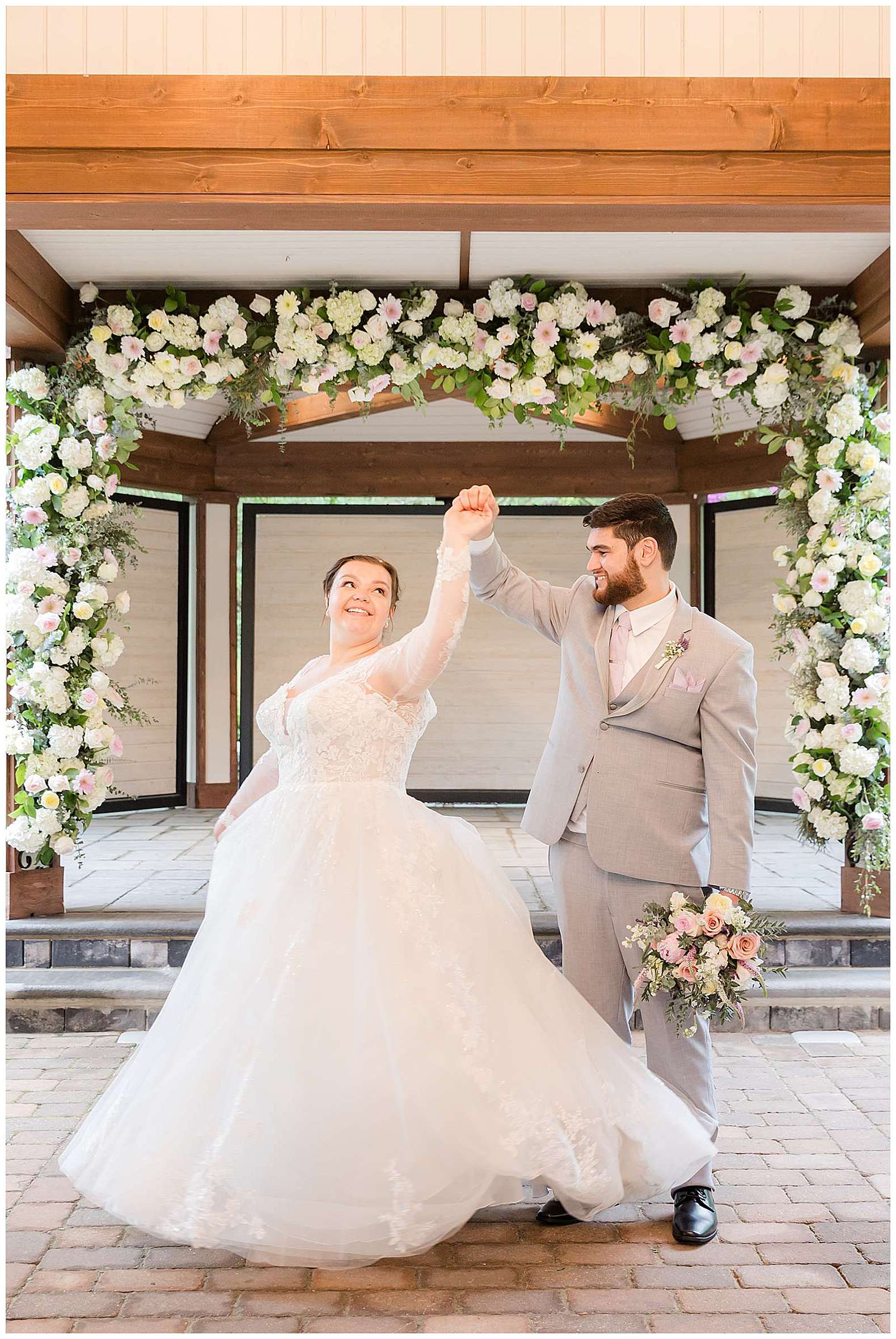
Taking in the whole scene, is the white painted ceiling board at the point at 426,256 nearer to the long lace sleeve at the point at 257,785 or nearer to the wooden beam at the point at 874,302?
the wooden beam at the point at 874,302

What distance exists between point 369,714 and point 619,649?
0.76m

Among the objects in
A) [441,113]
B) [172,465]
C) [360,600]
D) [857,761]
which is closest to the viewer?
[360,600]

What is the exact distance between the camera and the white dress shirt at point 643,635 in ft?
9.60

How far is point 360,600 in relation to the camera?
3053 mm

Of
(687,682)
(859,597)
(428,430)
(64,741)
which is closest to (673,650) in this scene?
(687,682)

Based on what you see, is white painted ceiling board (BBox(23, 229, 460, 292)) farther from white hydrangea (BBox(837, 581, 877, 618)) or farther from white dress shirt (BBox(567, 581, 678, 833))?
white hydrangea (BBox(837, 581, 877, 618))

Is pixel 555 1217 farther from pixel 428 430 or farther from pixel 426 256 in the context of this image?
pixel 428 430

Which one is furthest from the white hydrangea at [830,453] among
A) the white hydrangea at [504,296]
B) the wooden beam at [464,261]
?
the wooden beam at [464,261]

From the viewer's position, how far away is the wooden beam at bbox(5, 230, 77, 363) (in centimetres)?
419

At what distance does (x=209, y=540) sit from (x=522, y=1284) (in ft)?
24.0

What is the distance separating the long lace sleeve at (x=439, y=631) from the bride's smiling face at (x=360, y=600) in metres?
0.24

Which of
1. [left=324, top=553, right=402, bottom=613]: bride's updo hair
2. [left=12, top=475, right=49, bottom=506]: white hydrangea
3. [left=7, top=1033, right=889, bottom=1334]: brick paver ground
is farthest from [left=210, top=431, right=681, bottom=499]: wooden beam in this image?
[left=7, top=1033, right=889, bottom=1334]: brick paver ground

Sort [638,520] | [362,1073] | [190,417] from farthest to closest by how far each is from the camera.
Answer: [190,417], [638,520], [362,1073]

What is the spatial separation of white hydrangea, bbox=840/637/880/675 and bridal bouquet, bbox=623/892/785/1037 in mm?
2469
